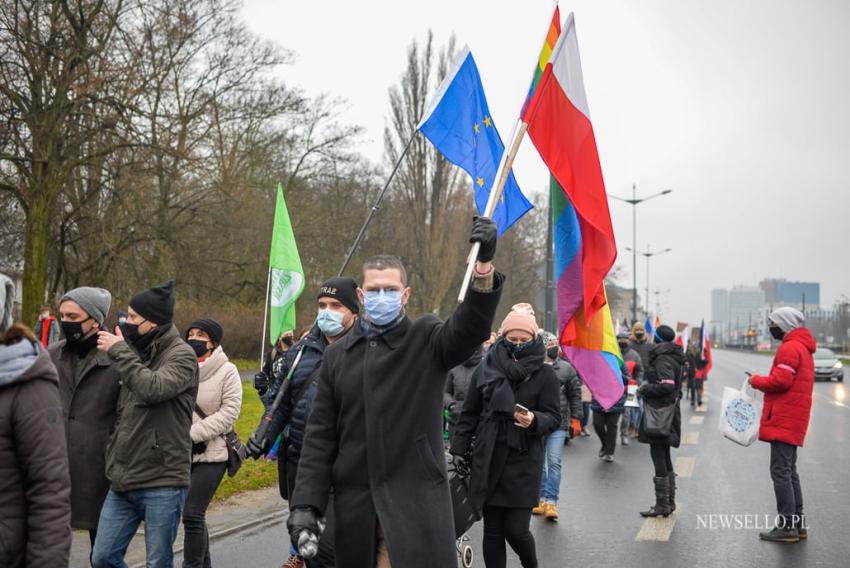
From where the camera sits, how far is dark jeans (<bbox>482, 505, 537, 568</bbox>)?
228 inches

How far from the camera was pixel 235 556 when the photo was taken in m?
7.23

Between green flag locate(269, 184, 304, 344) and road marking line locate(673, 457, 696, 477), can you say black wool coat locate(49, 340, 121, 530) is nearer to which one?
green flag locate(269, 184, 304, 344)

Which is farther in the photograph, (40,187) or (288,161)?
(288,161)

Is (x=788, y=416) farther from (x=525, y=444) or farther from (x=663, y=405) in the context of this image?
(x=525, y=444)

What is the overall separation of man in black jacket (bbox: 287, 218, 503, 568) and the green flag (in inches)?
256

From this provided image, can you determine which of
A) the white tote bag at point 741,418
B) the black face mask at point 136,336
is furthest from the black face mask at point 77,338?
the white tote bag at point 741,418

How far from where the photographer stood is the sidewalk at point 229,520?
698 cm

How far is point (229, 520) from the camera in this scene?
8594 mm

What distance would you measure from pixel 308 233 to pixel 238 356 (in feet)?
15.7

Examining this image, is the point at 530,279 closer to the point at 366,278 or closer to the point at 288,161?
the point at 288,161

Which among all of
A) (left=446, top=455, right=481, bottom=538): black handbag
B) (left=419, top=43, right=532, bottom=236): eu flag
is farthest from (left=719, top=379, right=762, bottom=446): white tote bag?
(left=446, top=455, right=481, bottom=538): black handbag

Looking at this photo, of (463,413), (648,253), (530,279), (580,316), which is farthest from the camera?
(648,253)

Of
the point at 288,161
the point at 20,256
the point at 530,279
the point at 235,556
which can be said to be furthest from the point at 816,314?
the point at 235,556

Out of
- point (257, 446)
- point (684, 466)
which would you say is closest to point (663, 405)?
point (684, 466)
